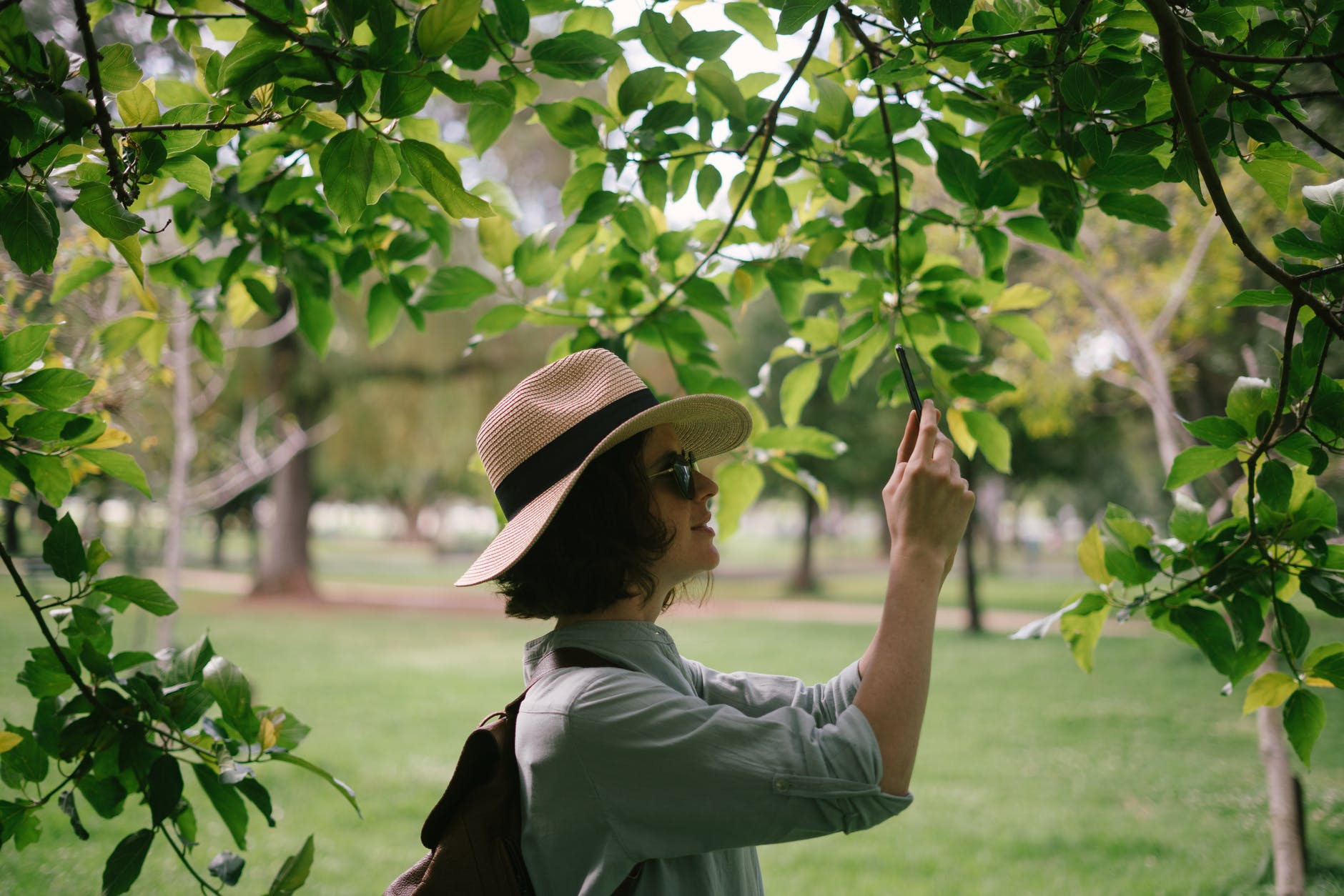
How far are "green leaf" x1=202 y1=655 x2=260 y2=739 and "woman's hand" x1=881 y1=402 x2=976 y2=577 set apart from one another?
1.16 meters

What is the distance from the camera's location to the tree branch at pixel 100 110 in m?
1.06

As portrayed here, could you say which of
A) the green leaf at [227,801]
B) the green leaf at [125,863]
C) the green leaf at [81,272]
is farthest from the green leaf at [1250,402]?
the green leaf at [81,272]

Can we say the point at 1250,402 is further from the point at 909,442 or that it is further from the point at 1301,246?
the point at 909,442

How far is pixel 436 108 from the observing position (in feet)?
43.4

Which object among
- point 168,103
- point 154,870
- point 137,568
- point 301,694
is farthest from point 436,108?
point 168,103

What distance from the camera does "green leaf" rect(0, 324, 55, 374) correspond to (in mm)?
1457

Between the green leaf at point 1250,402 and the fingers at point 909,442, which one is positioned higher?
the green leaf at point 1250,402

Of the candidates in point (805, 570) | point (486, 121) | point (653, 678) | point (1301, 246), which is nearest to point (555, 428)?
point (653, 678)

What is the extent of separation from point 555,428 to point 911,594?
56 centimetres

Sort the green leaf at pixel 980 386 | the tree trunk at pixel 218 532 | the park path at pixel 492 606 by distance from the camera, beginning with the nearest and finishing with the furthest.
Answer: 1. the green leaf at pixel 980 386
2. the park path at pixel 492 606
3. the tree trunk at pixel 218 532

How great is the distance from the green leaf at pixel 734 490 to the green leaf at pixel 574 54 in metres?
0.95

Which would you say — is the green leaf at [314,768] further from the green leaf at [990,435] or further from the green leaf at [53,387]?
the green leaf at [990,435]

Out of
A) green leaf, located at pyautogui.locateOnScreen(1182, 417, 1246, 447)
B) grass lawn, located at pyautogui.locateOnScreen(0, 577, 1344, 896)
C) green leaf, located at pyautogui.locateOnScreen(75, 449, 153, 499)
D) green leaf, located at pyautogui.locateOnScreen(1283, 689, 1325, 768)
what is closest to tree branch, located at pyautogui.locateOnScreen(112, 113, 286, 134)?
green leaf, located at pyautogui.locateOnScreen(75, 449, 153, 499)

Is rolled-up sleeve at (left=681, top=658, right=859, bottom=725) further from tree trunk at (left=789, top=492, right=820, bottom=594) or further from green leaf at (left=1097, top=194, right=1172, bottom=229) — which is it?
tree trunk at (left=789, top=492, right=820, bottom=594)
